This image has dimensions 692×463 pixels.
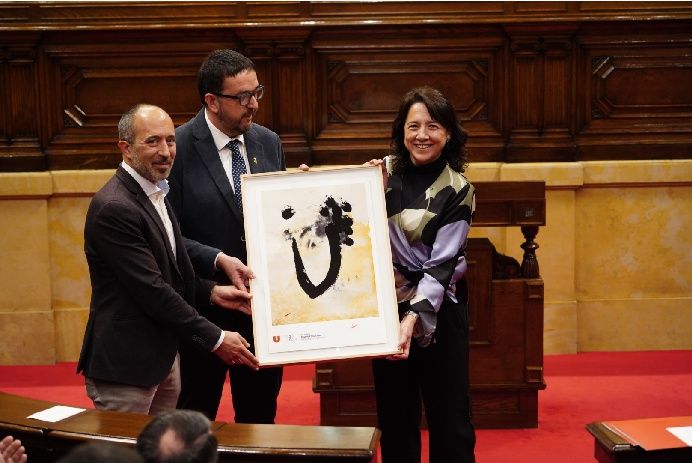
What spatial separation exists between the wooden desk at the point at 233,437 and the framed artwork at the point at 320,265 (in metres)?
0.42

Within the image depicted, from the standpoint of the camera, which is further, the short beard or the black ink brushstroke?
the black ink brushstroke

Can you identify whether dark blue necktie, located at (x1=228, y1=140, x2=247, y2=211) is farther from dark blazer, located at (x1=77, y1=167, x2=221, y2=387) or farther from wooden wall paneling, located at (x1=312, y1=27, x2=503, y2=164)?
wooden wall paneling, located at (x1=312, y1=27, x2=503, y2=164)

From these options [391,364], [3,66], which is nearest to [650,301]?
[391,364]

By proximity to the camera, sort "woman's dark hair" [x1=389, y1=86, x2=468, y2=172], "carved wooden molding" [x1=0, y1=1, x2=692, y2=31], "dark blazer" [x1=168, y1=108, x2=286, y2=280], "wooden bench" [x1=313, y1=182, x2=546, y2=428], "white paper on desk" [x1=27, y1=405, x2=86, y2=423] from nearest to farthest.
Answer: "white paper on desk" [x1=27, y1=405, x2=86, y2=423], "woman's dark hair" [x1=389, y1=86, x2=468, y2=172], "dark blazer" [x1=168, y1=108, x2=286, y2=280], "wooden bench" [x1=313, y1=182, x2=546, y2=428], "carved wooden molding" [x1=0, y1=1, x2=692, y2=31]

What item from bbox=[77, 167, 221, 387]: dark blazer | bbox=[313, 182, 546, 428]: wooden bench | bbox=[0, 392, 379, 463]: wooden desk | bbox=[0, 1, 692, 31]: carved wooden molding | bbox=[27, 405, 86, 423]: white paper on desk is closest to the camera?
bbox=[0, 392, 379, 463]: wooden desk

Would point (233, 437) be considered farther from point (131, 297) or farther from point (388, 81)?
point (388, 81)

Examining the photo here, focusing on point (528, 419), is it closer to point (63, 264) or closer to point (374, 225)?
point (374, 225)

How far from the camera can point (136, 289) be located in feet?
9.72

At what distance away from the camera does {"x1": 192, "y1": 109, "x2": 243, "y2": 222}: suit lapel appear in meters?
3.36

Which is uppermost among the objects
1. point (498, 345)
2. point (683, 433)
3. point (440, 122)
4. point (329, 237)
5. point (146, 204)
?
point (440, 122)

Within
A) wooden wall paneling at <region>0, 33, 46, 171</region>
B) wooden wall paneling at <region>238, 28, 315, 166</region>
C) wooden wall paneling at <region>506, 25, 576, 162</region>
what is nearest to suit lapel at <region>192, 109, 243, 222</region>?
wooden wall paneling at <region>238, 28, 315, 166</region>

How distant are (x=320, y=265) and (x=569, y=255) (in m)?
3.09

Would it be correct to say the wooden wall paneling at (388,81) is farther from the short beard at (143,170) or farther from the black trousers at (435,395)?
the short beard at (143,170)

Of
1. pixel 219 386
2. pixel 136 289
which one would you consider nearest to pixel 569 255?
pixel 219 386
